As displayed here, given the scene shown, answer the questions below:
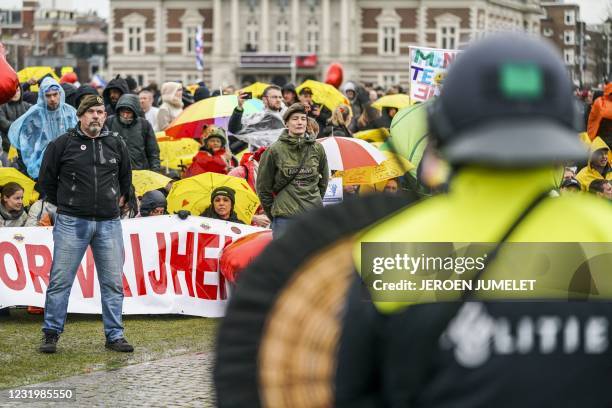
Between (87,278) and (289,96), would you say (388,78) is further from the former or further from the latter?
(87,278)

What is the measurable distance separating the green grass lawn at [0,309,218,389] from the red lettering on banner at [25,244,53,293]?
307mm

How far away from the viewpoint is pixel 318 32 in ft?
331

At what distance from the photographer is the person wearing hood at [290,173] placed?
928 centimetres

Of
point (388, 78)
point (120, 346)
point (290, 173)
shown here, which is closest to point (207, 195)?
point (290, 173)

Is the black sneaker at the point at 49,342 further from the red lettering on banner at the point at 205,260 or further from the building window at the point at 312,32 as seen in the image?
the building window at the point at 312,32

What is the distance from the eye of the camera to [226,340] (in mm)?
2352

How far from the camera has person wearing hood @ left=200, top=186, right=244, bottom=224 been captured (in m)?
10.9

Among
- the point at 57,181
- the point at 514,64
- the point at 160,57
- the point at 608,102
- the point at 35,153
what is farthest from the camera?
the point at 160,57

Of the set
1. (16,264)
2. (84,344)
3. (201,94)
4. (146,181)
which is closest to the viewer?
(84,344)

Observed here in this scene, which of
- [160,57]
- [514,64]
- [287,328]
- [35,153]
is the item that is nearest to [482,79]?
[514,64]

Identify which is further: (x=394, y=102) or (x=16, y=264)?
(x=394, y=102)

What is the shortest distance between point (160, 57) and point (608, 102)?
297 ft

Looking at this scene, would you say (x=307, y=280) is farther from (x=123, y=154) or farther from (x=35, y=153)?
(x=35, y=153)

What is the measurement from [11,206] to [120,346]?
2398 mm
